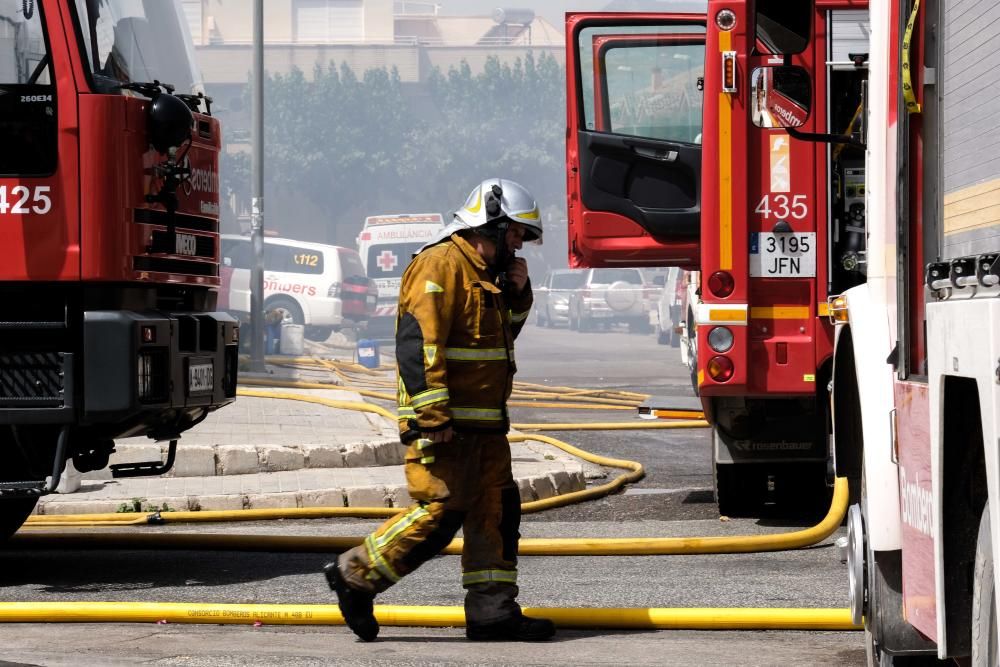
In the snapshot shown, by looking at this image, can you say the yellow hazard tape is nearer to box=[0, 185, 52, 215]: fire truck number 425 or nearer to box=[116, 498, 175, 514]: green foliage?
box=[0, 185, 52, 215]: fire truck number 425

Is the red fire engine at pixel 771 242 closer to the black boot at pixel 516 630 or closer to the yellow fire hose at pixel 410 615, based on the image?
the yellow fire hose at pixel 410 615

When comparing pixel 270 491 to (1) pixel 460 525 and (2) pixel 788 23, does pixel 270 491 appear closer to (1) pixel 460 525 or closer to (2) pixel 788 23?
(1) pixel 460 525

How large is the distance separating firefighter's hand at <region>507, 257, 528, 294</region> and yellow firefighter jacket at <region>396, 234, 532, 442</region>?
0.29 feet

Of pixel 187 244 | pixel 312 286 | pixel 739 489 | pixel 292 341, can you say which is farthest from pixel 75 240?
pixel 312 286

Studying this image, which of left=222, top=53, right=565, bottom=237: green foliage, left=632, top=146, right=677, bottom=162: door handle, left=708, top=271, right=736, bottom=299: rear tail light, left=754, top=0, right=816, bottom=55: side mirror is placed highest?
left=222, top=53, right=565, bottom=237: green foliage

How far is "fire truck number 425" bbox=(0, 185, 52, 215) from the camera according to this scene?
6504 millimetres

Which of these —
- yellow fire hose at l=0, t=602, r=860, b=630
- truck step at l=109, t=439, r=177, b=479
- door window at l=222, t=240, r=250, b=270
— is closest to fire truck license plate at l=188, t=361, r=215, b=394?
truck step at l=109, t=439, r=177, b=479

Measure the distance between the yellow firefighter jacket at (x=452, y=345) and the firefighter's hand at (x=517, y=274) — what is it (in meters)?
0.09

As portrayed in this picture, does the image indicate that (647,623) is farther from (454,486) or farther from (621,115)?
(621,115)

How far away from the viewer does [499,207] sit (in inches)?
229

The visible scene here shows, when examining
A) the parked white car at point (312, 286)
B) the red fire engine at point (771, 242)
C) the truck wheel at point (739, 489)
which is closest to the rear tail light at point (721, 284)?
the red fire engine at point (771, 242)

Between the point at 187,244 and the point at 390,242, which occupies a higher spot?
the point at 390,242

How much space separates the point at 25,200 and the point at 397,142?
63711 mm

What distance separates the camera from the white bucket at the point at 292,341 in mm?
31953
